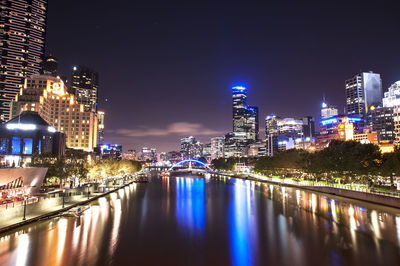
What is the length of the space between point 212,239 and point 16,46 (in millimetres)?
151206

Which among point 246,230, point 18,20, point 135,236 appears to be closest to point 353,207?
point 246,230

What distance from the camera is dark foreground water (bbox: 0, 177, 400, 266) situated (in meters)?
19.5

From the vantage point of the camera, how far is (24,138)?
7081cm

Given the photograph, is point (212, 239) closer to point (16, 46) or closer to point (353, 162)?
point (353, 162)

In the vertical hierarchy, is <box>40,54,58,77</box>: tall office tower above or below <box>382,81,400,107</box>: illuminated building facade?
above

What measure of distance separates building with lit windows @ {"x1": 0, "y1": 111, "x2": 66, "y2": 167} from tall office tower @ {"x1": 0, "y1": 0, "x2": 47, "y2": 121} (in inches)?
2913

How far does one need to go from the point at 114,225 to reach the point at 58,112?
330ft

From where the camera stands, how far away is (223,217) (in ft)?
120

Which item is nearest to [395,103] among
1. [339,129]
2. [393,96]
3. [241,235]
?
[393,96]

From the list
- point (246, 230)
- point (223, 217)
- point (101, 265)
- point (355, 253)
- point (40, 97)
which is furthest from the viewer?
Answer: point (40, 97)

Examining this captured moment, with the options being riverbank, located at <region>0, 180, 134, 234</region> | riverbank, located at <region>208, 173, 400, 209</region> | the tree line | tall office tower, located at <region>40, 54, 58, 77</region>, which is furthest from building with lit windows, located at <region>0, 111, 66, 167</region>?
tall office tower, located at <region>40, 54, 58, 77</region>

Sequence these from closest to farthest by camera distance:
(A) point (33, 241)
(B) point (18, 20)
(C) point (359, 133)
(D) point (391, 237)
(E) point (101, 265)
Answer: (E) point (101, 265) → (A) point (33, 241) → (D) point (391, 237) → (B) point (18, 20) → (C) point (359, 133)

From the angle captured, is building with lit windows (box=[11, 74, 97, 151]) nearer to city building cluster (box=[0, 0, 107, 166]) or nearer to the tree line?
city building cluster (box=[0, 0, 107, 166])

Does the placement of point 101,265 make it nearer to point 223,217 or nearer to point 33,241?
point 33,241
